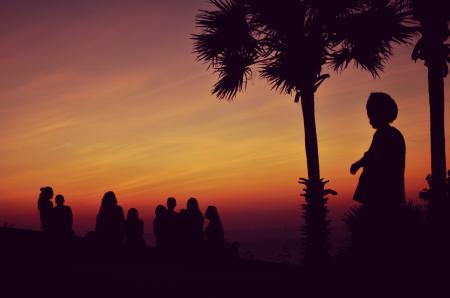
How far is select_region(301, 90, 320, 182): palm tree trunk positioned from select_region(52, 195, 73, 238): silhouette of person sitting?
18.9ft

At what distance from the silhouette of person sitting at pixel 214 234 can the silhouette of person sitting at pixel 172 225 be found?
0.71m

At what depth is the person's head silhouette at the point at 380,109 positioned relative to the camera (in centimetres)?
447

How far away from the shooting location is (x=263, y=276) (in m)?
8.88

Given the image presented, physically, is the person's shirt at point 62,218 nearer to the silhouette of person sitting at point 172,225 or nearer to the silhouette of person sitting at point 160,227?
the silhouette of person sitting at point 160,227

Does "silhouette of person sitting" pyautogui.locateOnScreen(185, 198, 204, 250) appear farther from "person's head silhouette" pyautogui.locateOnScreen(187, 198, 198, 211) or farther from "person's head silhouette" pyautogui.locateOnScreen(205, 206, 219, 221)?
"person's head silhouette" pyautogui.locateOnScreen(205, 206, 219, 221)

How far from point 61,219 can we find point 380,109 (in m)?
8.94

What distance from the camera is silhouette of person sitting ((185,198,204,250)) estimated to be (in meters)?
11.7

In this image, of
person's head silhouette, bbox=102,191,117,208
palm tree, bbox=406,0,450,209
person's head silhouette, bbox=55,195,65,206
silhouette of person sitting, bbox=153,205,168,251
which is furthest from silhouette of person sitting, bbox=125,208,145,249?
palm tree, bbox=406,0,450,209

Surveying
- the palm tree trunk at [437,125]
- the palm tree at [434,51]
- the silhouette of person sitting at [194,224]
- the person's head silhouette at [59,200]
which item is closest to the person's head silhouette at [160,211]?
the silhouette of person sitting at [194,224]

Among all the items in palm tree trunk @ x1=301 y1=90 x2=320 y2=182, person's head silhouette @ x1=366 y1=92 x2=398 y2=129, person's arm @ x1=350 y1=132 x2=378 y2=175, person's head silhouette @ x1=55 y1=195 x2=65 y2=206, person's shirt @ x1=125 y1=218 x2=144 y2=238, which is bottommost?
person's shirt @ x1=125 y1=218 x2=144 y2=238

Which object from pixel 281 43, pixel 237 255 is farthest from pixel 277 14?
pixel 237 255

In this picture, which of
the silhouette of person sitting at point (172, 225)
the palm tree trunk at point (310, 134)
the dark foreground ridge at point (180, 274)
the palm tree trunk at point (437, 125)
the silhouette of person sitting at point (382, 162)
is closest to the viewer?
the dark foreground ridge at point (180, 274)

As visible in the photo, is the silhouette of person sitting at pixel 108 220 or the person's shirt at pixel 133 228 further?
the person's shirt at pixel 133 228

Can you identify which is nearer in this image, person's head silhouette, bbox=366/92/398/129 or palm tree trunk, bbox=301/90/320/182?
person's head silhouette, bbox=366/92/398/129
